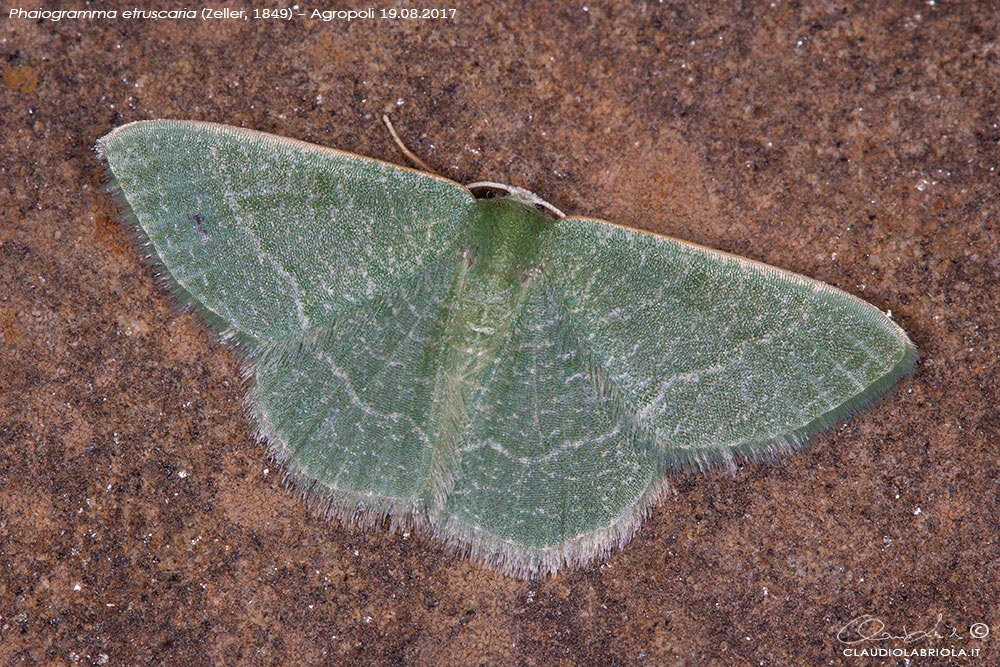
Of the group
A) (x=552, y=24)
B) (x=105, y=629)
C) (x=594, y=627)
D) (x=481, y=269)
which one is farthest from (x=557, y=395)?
(x=105, y=629)

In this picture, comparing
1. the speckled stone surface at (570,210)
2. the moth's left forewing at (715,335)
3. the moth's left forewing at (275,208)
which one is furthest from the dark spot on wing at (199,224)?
the moth's left forewing at (715,335)

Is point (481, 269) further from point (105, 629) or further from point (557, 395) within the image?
point (105, 629)

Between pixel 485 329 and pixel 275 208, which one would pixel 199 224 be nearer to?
pixel 275 208

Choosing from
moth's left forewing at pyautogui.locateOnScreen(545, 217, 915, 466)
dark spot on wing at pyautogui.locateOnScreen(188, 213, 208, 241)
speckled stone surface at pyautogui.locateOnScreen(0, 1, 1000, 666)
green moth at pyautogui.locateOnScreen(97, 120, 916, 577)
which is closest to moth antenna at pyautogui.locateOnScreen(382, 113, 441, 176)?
speckled stone surface at pyautogui.locateOnScreen(0, 1, 1000, 666)

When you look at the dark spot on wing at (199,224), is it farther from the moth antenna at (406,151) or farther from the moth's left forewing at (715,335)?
the moth's left forewing at (715,335)

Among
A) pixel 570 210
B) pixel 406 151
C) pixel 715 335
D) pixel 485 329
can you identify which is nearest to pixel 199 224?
pixel 406 151

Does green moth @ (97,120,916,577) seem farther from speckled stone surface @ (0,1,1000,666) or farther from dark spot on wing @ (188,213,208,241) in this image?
speckled stone surface @ (0,1,1000,666)

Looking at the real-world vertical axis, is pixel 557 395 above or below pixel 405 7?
below

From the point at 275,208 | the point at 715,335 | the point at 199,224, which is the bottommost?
the point at 199,224
